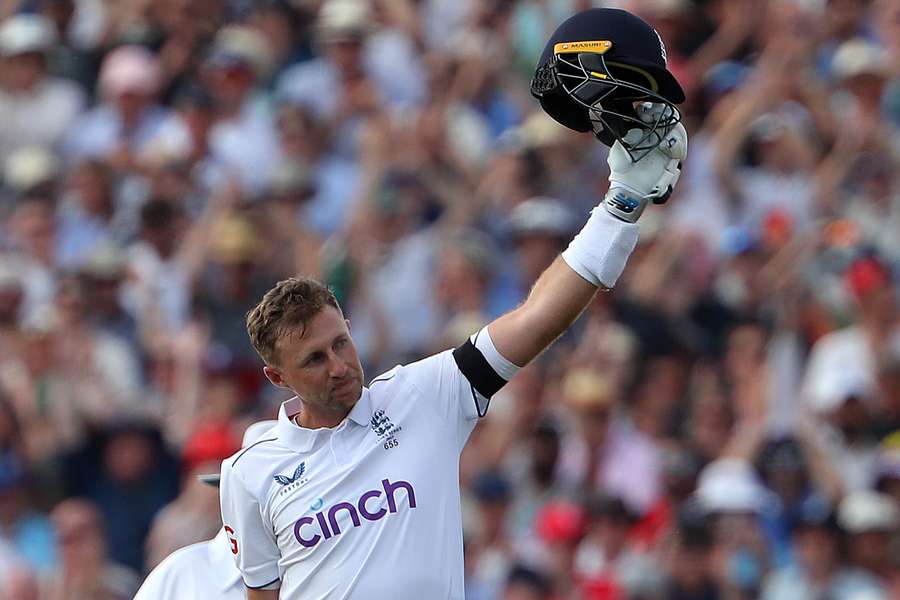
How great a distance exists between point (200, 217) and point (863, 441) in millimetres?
4297

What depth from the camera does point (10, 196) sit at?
11836 mm

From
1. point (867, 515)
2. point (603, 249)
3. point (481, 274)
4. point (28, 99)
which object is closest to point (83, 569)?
point (481, 274)

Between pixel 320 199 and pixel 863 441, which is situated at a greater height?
pixel 320 199

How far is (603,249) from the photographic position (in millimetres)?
5031

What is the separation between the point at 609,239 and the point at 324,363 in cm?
86

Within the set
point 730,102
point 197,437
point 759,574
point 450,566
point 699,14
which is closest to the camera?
point 450,566

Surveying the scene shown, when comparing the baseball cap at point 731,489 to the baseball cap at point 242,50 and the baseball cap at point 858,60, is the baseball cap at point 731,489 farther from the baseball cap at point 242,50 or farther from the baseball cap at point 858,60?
the baseball cap at point 242,50

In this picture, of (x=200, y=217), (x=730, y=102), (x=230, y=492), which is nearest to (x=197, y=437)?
(x=200, y=217)

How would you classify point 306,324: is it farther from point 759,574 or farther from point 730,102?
point 730,102

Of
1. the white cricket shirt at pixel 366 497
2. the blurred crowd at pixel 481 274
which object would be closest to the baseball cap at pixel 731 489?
the blurred crowd at pixel 481 274

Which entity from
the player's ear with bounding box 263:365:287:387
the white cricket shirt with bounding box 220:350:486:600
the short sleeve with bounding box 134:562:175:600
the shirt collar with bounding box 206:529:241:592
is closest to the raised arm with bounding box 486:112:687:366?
the white cricket shirt with bounding box 220:350:486:600

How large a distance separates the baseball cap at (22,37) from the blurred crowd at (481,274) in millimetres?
29

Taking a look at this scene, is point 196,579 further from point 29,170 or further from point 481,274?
point 29,170

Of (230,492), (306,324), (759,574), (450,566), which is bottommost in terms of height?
(759,574)
